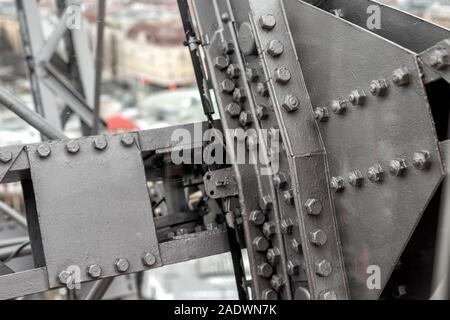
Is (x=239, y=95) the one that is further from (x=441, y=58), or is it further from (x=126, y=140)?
(x=441, y=58)

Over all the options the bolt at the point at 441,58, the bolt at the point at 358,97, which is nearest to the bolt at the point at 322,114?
the bolt at the point at 358,97

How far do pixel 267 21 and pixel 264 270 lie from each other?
2.73ft

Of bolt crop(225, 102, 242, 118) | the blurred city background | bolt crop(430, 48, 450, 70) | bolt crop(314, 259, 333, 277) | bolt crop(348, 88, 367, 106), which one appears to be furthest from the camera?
the blurred city background

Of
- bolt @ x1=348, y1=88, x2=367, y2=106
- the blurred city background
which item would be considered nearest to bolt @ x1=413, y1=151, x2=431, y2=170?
bolt @ x1=348, y1=88, x2=367, y2=106

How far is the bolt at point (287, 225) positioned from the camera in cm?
187

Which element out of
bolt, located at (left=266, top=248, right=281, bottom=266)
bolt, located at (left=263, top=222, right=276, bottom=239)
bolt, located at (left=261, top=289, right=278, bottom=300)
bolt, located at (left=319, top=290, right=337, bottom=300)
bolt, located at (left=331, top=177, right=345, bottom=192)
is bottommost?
bolt, located at (left=319, top=290, right=337, bottom=300)

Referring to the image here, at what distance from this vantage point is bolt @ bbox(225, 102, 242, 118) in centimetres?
200

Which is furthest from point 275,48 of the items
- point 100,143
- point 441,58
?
point 100,143

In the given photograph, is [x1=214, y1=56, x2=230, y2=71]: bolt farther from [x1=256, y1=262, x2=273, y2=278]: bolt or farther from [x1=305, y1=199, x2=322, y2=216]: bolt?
[x1=256, y1=262, x2=273, y2=278]: bolt

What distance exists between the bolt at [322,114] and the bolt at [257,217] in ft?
1.25

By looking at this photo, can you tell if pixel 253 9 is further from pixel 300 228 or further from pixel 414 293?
pixel 414 293

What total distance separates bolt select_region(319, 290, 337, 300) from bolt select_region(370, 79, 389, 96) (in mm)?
626

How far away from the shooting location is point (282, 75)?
6.13ft
